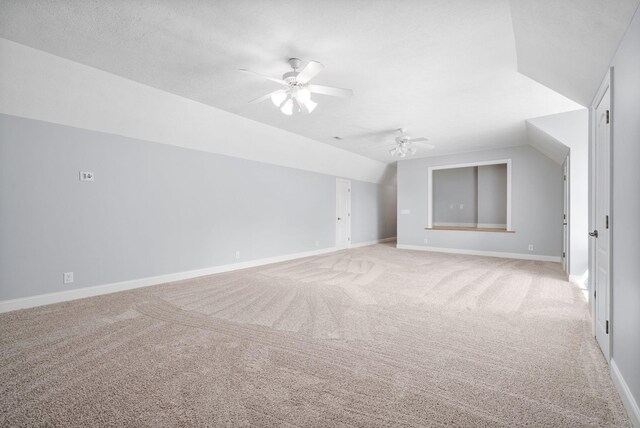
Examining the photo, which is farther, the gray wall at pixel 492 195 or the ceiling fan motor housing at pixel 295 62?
the gray wall at pixel 492 195

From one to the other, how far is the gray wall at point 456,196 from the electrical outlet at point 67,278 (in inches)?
418

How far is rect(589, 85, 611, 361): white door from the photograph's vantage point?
93.0 inches

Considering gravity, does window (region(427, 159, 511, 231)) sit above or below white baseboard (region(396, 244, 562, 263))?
above

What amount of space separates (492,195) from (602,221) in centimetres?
768

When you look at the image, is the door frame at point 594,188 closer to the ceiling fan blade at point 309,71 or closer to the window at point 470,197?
the ceiling fan blade at point 309,71

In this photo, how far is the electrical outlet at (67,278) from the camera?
12.5 ft

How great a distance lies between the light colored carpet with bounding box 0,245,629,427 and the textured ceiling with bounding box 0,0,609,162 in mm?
2902

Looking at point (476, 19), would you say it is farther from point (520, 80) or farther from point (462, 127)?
point (462, 127)

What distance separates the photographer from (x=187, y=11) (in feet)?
8.16

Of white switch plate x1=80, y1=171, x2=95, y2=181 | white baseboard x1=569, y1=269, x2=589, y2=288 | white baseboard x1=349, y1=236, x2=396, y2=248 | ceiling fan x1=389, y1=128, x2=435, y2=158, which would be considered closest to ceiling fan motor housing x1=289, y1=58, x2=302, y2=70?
white switch plate x1=80, y1=171, x2=95, y2=181

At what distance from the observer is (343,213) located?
30.8ft

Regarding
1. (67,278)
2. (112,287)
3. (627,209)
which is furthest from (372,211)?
(627,209)

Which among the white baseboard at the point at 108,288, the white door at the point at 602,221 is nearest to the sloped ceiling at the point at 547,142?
the white door at the point at 602,221

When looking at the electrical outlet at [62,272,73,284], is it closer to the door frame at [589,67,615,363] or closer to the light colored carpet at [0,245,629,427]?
the light colored carpet at [0,245,629,427]
